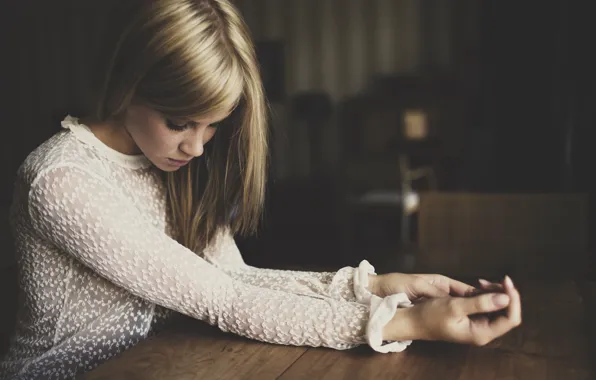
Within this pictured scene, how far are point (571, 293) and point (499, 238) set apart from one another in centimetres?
61

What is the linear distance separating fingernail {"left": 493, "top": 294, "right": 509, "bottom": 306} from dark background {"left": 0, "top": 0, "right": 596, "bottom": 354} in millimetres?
2600

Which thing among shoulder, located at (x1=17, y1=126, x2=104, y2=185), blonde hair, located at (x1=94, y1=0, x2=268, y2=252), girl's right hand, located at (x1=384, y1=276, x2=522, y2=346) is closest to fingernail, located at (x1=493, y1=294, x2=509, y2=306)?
girl's right hand, located at (x1=384, y1=276, x2=522, y2=346)

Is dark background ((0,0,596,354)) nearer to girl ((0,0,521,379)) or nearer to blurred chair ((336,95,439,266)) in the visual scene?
blurred chair ((336,95,439,266))

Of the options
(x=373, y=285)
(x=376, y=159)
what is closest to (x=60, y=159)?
(x=373, y=285)

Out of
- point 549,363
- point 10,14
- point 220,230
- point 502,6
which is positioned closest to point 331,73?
point 502,6

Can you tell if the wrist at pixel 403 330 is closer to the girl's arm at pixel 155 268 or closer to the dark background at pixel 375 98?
the girl's arm at pixel 155 268

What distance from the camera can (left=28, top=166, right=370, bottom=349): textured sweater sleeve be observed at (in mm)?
971

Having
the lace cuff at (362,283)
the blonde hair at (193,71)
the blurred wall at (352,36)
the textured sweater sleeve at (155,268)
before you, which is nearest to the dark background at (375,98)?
the blurred wall at (352,36)

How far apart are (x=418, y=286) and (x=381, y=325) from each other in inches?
7.4

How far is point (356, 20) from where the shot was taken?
5.71 meters

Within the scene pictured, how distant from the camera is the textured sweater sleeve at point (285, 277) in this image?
115cm

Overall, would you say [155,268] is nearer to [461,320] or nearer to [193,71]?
[193,71]

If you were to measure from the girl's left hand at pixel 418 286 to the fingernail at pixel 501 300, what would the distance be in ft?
0.47

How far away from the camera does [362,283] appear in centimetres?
114
